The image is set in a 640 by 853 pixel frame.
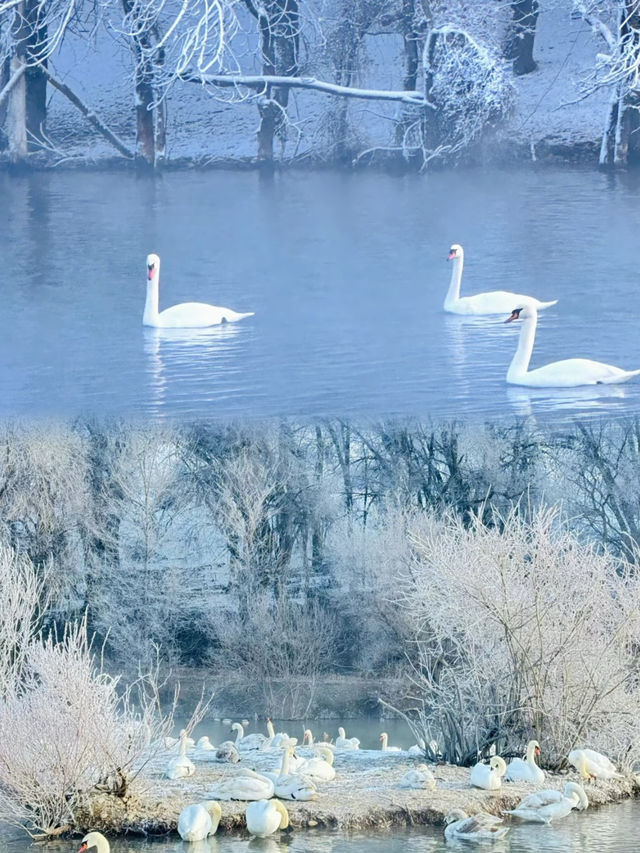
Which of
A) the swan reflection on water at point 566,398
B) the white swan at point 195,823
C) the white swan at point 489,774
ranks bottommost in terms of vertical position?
the white swan at point 489,774

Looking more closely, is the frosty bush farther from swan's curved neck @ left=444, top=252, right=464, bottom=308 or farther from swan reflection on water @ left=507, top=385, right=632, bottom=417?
swan reflection on water @ left=507, top=385, right=632, bottom=417

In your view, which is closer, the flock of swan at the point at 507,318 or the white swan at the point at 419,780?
the white swan at the point at 419,780

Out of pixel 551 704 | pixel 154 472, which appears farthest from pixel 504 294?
pixel 154 472

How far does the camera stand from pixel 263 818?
9125 mm

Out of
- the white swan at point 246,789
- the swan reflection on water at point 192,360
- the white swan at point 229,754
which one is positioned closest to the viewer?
the white swan at point 246,789

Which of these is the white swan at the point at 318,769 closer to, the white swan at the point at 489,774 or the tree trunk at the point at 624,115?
the white swan at the point at 489,774

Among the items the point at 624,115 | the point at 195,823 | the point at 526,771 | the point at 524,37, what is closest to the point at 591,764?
the point at 526,771

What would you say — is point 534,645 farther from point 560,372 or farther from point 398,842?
point 560,372

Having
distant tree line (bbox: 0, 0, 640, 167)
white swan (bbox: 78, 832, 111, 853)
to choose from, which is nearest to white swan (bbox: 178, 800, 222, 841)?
white swan (bbox: 78, 832, 111, 853)

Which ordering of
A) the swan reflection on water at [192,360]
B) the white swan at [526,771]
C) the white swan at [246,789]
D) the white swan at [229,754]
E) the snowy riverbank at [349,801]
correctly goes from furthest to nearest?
the swan reflection on water at [192,360]
the white swan at [229,754]
the white swan at [526,771]
the white swan at [246,789]
the snowy riverbank at [349,801]

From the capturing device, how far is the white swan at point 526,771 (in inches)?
396

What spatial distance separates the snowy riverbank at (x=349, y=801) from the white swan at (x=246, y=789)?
63 millimetres

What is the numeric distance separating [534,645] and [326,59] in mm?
A: 5151

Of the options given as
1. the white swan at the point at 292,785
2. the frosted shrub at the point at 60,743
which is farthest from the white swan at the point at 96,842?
the white swan at the point at 292,785
